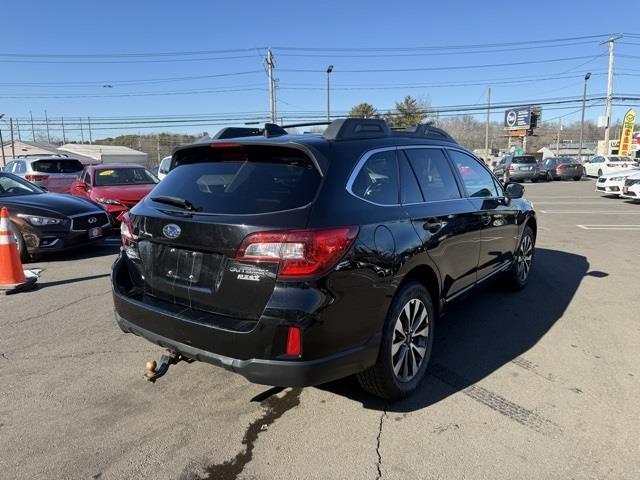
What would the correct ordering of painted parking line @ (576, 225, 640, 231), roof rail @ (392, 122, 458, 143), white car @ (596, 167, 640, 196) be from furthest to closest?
1. white car @ (596, 167, 640, 196)
2. painted parking line @ (576, 225, 640, 231)
3. roof rail @ (392, 122, 458, 143)

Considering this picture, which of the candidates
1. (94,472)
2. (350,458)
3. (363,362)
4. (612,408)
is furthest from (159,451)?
(612,408)

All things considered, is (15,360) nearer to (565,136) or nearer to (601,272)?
(601,272)

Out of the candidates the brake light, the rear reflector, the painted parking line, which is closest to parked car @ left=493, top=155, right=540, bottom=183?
the painted parking line

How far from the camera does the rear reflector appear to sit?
2.62m

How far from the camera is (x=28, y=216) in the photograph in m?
7.57

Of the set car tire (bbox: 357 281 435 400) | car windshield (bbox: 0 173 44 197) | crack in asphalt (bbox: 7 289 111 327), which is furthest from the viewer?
car windshield (bbox: 0 173 44 197)

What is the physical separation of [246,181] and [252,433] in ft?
5.11

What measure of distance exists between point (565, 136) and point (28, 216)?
13357 cm

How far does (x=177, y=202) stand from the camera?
126 inches

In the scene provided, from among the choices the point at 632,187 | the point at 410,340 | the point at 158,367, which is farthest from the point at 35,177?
the point at 632,187

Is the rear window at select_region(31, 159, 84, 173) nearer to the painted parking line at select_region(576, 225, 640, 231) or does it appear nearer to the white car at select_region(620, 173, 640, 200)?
the painted parking line at select_region(576, 225, 640, 231)

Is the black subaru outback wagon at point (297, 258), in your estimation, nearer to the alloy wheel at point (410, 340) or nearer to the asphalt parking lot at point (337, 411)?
the alloy wheel at point (410, 340)

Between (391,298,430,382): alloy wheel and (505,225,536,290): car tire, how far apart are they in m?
2.60

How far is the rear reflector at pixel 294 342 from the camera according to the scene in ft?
8.59
